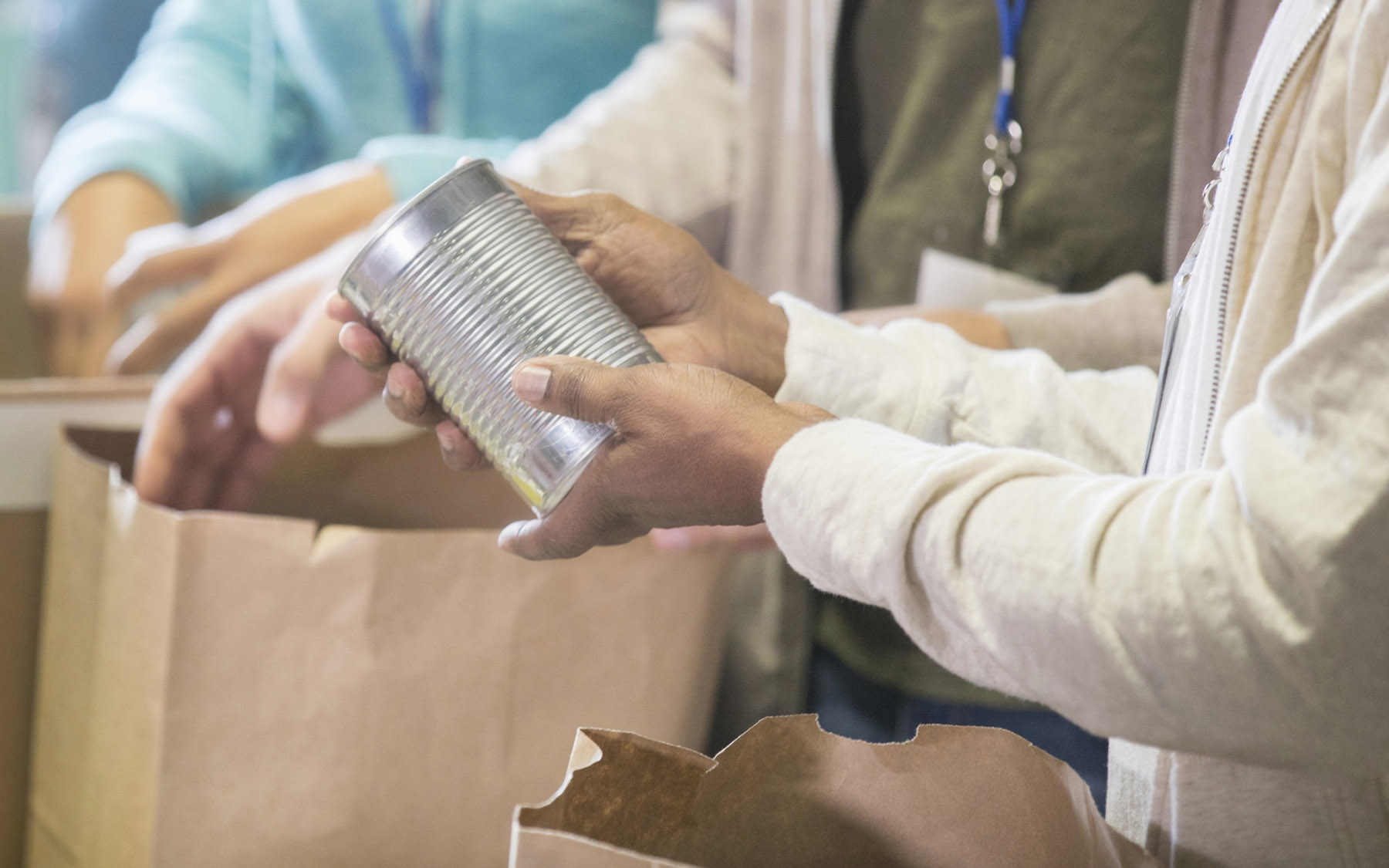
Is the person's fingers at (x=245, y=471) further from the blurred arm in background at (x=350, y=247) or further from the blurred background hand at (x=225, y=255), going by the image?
the blurred background hand at (x=225, y=255)

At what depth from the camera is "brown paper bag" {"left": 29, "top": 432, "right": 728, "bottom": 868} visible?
0.56 meters

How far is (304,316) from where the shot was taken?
719 mm

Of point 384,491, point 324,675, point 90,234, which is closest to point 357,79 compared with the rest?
point 90,234

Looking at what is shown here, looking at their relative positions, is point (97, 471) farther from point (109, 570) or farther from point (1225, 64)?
point (1225, 64)

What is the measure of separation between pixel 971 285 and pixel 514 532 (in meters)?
0.48

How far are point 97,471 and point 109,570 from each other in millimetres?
59

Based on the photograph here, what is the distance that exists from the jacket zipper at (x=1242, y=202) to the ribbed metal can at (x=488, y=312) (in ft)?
0.78

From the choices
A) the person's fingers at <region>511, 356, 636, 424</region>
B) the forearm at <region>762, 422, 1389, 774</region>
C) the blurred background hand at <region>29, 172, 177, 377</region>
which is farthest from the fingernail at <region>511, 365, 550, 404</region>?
the blurred background hand at <region>29, 172, 177, 377</region>

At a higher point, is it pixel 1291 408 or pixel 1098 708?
pixel 1291 408

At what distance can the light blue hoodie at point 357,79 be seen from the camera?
1.19m

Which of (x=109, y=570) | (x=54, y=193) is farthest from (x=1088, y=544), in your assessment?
(x=54, y=193)

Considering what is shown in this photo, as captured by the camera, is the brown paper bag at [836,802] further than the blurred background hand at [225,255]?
No

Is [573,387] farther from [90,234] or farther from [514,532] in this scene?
[90,234]

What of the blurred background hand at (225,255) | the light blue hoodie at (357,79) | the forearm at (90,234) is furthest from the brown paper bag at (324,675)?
the light blue hoodie at (357,79)
